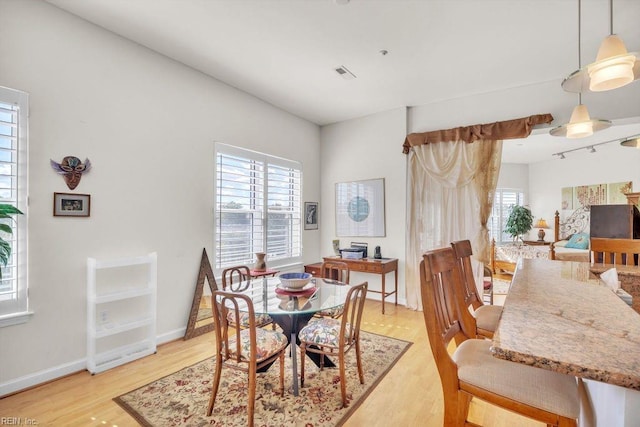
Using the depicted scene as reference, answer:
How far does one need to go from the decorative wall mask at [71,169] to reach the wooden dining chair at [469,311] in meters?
2.97

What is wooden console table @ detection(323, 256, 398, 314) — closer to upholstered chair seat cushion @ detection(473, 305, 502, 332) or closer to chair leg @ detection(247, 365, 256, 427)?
upholstered chair seat cushion @ detection(473, 305, 502, 332)

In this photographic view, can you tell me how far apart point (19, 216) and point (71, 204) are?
317mm

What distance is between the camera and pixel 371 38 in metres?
2.66

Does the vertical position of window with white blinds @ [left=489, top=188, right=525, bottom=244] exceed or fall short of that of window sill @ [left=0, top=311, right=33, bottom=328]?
it exceeds it

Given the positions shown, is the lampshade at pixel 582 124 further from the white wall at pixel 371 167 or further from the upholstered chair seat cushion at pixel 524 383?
the white wall at pixel 371 167

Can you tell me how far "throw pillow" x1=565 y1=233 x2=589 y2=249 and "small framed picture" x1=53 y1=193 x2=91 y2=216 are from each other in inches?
316

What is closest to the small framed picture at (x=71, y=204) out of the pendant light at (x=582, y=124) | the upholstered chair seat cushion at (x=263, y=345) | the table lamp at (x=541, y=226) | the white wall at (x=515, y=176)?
the upholstered chair seat cushion at (x=263, y=345)

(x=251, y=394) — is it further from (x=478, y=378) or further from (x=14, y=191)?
(x=14, y=191)

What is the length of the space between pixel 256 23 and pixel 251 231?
2.38 meters

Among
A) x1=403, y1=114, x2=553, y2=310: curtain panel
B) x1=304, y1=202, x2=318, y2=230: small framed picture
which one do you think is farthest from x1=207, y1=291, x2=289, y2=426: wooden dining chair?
x1=304, y1=202, x2=318, y2=230: small framed picture

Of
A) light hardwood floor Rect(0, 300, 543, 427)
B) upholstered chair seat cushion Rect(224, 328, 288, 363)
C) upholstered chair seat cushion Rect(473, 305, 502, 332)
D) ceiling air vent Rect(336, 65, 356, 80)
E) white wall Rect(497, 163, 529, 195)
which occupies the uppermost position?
ceiling air vent Rect(336, 65, 356, 80)

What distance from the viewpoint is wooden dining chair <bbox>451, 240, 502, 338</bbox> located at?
1.85 metres

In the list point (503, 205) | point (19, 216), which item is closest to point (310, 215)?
point (19, 216)

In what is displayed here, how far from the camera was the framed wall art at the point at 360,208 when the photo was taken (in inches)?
178
